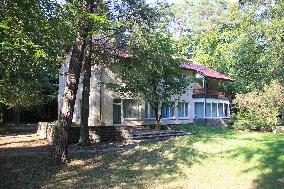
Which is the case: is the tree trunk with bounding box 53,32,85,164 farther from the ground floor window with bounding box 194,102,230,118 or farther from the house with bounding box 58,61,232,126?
the ground floor window with bounding box 194,102,230,118

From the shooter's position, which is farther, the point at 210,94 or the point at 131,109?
the point at 210,94

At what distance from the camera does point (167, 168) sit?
44.4 ft

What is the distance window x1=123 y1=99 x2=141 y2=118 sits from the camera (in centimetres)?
3466

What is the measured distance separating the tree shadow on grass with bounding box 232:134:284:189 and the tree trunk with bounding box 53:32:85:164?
6940 mm

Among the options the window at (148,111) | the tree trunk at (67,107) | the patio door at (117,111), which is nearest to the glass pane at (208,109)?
the window at (148,111)

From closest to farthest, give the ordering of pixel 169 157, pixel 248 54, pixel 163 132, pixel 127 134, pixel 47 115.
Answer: pixel 169 157 < pixel 127 134 < pixel 163 132 < pixel 248 54 < pixel 47 115

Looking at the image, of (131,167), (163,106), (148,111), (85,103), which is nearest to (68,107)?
(131,167)

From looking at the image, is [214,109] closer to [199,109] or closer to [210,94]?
[210,94]

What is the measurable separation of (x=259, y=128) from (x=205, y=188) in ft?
91.1

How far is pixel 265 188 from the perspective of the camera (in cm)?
1061

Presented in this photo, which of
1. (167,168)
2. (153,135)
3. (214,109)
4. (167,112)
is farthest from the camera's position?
(214,109)

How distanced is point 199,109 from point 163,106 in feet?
38.1

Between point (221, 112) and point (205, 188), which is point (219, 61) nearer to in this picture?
point (221, 112)

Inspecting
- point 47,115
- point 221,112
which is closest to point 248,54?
point 221,112
